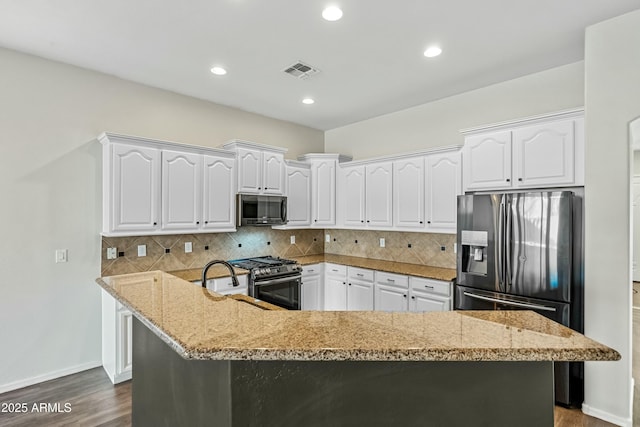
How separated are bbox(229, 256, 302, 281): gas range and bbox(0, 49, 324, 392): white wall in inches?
60.2

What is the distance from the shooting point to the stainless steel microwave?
403cm

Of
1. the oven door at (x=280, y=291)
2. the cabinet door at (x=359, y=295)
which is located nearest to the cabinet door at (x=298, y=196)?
the oven door at (x=280, y=291)

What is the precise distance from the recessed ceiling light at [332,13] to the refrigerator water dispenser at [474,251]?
2158 millimetres

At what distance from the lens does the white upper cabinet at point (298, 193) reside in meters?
4.64

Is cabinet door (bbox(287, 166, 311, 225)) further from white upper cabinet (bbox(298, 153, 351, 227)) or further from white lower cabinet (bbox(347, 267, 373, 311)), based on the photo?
white lower cabinet (bbox(347, 267, 373, 311))

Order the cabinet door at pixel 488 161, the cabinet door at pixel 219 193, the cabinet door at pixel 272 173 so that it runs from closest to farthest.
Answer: the cabinet door at pixel 488 161
the cabinet door at pixel 219 193
the cabinet door at pixel 272 173

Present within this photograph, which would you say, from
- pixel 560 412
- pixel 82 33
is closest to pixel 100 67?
pixel 82 33

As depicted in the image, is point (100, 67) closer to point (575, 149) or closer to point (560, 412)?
point (575, 149)

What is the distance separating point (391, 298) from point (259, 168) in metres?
2.26

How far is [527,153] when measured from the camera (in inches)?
118

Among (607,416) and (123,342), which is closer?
(607,416)

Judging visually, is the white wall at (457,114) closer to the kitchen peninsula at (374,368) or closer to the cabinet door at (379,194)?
the cabinet door at (379,194)

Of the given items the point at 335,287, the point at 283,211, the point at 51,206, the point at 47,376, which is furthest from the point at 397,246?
the point at 47,376

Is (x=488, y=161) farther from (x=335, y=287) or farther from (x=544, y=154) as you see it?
(x=335, y=287)
